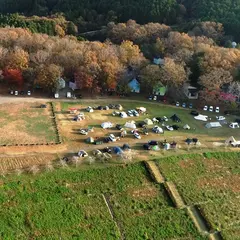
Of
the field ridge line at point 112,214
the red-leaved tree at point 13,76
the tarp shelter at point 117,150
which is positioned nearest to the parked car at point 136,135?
the tarp shelter at point 117,150

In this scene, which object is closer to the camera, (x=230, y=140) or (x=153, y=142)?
(x=153, y=142)

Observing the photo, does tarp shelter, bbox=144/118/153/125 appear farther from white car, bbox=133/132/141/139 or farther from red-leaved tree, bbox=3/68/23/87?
red-leaved tree, bbox=3/68/23/87

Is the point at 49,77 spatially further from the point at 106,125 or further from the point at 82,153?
the point at 82,153

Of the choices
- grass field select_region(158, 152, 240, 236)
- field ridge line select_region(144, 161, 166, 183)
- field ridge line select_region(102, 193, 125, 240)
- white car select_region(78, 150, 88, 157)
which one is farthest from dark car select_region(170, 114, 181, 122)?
field ridge line select_region(102, 193, 125, 240)

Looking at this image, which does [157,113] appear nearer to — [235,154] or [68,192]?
[235,154]

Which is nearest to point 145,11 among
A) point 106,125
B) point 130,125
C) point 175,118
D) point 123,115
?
point 175,118

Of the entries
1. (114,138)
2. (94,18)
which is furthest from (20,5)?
(114,138)
